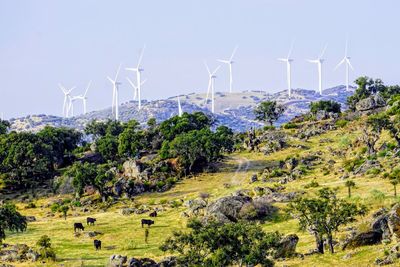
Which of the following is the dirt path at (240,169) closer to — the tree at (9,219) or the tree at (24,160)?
the tree at (24,160)

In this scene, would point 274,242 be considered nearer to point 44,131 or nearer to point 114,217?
point 114,217

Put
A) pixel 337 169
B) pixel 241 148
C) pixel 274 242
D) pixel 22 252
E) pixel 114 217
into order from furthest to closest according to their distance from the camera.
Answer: pixel 241 148, pixel 337 169, pixel 114 217, pixel 22 252, pixel 274 242

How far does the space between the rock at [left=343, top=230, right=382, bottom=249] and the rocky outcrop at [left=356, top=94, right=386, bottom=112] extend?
12779cm

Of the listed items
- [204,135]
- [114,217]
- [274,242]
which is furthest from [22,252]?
[204,135]

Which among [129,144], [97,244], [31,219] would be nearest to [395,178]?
[97,244]

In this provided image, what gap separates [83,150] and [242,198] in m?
103

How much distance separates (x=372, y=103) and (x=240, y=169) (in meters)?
64.5

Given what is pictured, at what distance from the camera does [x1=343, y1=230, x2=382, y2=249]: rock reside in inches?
2429

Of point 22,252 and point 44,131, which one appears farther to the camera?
point 44,131

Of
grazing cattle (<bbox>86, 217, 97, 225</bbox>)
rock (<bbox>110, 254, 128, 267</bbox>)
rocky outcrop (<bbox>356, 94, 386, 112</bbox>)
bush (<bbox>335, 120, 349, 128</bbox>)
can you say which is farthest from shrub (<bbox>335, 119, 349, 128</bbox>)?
rock (<bbox>110, 254, 128, 267</bbox>)

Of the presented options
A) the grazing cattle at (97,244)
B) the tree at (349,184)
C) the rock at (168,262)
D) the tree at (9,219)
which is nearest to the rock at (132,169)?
the tree at (349,184)

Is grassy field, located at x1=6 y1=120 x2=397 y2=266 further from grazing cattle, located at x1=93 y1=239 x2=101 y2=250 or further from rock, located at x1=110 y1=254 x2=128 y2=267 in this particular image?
rock, located at x1=110 y1=254 x2=128 y2=267

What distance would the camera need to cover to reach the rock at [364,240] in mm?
61688

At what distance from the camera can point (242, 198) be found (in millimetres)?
91812
